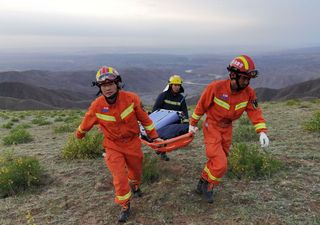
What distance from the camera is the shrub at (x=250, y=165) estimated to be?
6645 mm

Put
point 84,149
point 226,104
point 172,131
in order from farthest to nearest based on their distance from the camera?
1. point 84,149
2. point 172,131
3. point 226,104

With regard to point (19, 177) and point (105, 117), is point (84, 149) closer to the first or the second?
point (19, 177)

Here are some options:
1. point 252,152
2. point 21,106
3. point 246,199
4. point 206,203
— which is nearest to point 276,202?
point 246,199

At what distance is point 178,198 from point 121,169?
1.16 meters

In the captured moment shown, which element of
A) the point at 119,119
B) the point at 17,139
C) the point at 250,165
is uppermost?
the point at 119,119

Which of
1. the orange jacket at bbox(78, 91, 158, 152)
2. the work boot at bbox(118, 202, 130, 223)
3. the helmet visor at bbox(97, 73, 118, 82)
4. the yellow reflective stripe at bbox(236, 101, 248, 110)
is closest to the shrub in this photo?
the yellow reflective stripe at bbox(236, 101, 248, 110)

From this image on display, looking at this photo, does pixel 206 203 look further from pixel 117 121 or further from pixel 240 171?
pixel 117 121

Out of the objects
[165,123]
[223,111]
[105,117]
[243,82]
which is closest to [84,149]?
[165,123]

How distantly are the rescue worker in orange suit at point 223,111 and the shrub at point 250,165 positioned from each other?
32.5 inches

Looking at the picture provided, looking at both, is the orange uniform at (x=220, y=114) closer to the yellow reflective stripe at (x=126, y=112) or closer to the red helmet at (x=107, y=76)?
the yellow reflective stripe at (x=126, y=112)

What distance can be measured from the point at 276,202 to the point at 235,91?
181 cm

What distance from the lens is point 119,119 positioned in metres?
5.61

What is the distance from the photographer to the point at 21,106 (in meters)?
99.4

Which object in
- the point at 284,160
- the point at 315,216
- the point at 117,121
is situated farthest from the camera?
the point at 284,160
